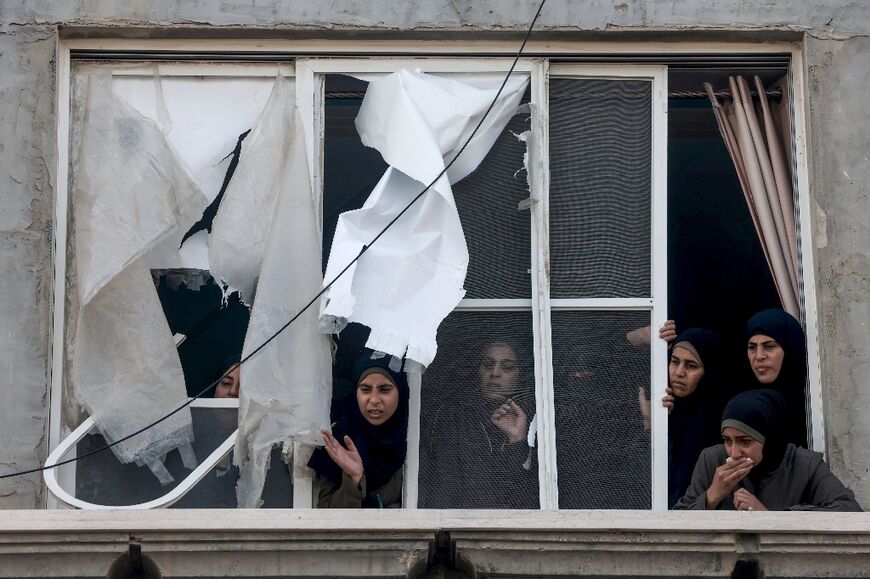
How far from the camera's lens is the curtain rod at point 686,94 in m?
7.73

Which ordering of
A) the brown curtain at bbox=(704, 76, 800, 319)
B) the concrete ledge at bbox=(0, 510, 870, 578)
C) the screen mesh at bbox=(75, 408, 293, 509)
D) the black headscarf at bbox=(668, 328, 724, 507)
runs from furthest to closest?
the brown curtain at bbox=(704, 76, 800, 319), the black headscarf at bbox=(668, 328, 724, 507), the screen mesh at bbox=(75, 408, 293, 509), the concrete ledge at bbox=(0, 510, 870, 578)

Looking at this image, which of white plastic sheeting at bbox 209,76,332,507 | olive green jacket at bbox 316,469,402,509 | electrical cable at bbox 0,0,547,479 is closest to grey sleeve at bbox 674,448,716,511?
olive green jacket at bbox 316,469,402,509

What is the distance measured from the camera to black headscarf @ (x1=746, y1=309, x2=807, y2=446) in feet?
24.1

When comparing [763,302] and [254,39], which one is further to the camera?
[763,302]

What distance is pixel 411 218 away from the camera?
7359 mm

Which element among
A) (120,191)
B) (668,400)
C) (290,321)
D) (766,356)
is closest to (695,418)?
(668,400)

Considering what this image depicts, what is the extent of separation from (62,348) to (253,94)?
1.37m

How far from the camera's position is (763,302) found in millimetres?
9992

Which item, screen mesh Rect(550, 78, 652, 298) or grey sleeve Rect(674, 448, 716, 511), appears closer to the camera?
grey sleeve Rect(674, 448, 716, 511)

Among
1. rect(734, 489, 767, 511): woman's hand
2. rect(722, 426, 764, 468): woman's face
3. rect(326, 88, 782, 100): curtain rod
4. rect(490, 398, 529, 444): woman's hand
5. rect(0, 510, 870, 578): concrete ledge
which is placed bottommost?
rect(0, 510, 870, 578): concrete ledge

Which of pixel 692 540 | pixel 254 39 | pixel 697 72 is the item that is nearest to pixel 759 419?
pixel 692 540

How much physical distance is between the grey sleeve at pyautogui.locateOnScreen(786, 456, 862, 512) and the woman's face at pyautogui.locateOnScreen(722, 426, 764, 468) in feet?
0.75

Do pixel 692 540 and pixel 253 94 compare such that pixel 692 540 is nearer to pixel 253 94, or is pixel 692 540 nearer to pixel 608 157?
pixel 608 157

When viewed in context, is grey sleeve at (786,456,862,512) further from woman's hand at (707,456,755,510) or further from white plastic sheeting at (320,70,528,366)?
white plastic sheeting at (320,70,528,366)
